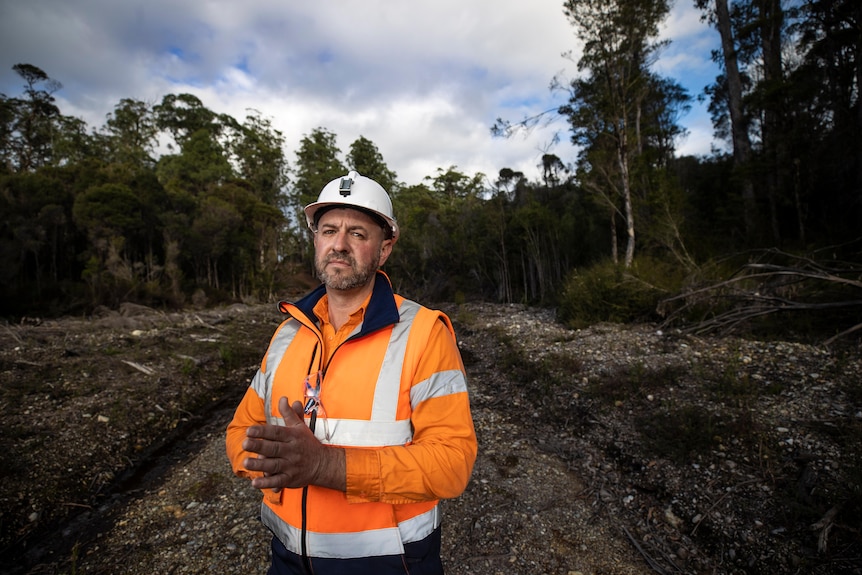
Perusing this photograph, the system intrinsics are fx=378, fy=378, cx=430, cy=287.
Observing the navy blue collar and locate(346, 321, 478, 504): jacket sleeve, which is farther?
the navy blue collar

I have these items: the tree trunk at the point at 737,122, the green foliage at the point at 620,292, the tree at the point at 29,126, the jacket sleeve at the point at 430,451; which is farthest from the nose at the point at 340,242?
the tree at the point at 29,126

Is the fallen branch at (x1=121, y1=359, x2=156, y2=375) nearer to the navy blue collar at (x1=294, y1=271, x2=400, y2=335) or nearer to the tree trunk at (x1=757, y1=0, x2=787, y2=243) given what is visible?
the navy blue collar at (x1=294, y1=271, x2=400, y2=335)

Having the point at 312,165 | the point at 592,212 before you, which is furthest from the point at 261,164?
the point at 592,212

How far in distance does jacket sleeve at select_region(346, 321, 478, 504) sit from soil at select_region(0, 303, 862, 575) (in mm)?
2483

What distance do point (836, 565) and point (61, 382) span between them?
11.1 meters

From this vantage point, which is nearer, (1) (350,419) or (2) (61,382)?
(1) (350,419)

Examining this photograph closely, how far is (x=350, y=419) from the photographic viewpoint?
146 centimetres

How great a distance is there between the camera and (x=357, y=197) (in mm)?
1830

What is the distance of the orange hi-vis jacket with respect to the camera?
51.5 inches

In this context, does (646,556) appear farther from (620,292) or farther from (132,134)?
(132,134)

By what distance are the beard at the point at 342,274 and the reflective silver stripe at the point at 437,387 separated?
0.58 m

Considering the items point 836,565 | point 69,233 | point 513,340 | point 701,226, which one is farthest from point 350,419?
point 69,233

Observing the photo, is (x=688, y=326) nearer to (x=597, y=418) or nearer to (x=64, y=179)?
(x=597, y=418)

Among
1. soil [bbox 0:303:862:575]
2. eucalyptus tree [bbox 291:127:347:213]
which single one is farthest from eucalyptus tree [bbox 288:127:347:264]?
soil [bbox 0:303:862:575]
